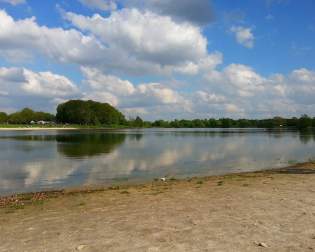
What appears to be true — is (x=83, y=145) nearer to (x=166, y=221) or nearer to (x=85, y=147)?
(x=85, y=147)

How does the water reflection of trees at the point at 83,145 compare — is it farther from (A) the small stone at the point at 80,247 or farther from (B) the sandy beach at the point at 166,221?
(A) the small stone at the point at 80,247

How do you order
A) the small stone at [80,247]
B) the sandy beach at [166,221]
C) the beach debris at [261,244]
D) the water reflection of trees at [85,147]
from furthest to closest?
the water reflection of trees at [85,147], the sandy beach at [166,221], the small stone at [80,247], the beach debris at [261,244]

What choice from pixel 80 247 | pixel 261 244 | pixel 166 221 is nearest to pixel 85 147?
pixel 166 221

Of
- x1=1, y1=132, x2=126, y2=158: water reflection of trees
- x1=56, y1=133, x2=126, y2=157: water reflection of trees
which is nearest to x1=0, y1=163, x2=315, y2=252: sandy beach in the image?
x1=1, y1=132, x2=126, y2=158: water reflection of trees

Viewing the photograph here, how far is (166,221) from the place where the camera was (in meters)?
10.0

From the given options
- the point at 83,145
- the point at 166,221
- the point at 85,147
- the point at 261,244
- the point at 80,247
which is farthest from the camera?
the point at 83,145

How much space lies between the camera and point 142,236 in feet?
28.2

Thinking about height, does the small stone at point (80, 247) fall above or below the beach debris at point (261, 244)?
below

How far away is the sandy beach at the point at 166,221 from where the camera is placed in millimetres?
8000

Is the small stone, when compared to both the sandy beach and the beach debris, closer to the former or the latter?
the sandy beach

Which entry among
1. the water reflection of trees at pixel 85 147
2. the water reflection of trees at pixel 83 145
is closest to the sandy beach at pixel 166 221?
the water reflection of trees at pixel 83 145

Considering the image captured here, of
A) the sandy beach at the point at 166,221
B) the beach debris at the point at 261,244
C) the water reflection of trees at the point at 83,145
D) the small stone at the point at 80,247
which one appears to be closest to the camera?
the beach debris at the point at 261,244

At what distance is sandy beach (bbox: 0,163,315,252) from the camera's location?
8000 mm

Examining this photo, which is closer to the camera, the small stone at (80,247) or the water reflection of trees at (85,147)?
the small stone at (80,247)
